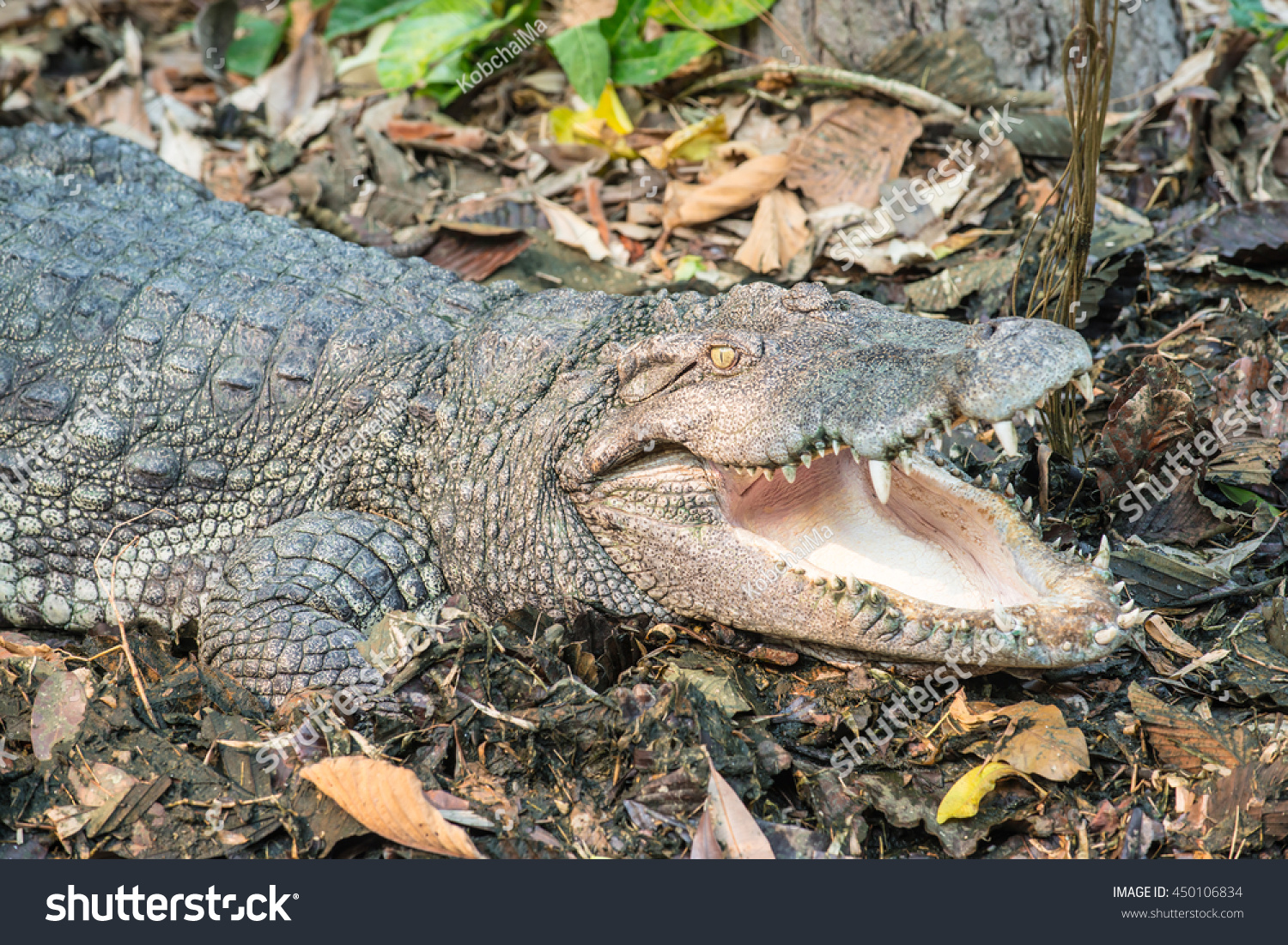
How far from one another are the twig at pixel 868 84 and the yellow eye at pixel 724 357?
3.06 m

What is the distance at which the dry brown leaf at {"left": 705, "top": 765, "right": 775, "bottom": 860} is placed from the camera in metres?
2.77

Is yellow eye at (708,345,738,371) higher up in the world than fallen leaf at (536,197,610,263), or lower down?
higher up

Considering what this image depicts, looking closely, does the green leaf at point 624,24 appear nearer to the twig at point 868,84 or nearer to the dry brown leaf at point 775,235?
the twig at point 868,84

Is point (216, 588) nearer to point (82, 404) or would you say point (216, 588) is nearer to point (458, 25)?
point (82, 404)

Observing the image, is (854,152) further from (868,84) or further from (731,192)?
(731,192)

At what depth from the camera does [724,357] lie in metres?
3.22

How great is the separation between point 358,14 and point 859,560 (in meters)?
5.12

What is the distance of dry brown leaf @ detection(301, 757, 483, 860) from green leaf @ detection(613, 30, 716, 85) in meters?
4.20

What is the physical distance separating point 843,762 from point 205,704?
6.26 ft

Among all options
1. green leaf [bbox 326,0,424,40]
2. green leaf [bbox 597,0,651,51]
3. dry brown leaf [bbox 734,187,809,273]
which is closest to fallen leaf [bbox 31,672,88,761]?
dry brown leaf [bbox 734,187,809,273]

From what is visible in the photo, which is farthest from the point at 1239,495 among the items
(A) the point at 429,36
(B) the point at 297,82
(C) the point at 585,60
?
(B) the point at 297,82

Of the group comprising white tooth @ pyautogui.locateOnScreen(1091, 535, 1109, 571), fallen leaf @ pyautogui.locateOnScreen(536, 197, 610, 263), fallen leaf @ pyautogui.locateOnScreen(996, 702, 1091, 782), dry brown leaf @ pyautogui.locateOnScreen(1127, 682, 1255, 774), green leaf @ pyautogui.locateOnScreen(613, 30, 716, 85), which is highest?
green leaf @ pyautogui.locateOnScreen(613, 30, 716, 85)

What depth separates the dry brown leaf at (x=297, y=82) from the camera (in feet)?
22.2

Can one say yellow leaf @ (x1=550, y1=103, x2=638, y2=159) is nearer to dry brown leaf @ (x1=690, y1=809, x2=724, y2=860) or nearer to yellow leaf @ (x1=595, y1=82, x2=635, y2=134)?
yellow leaf @ (x1=595, y1=82, x2=635, y2=134)
